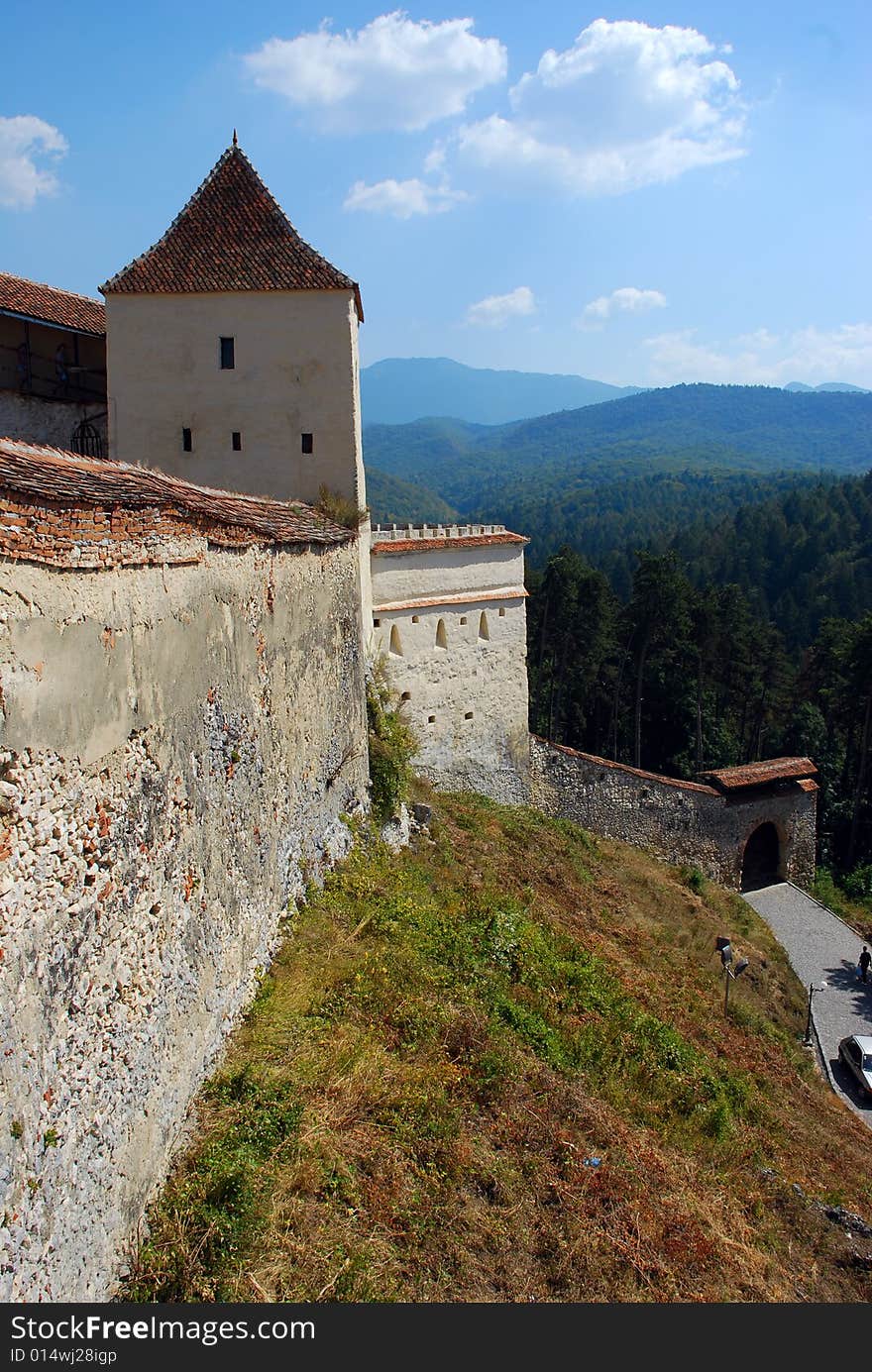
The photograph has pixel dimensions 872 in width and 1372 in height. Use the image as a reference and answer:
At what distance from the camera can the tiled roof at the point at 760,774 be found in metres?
28.0

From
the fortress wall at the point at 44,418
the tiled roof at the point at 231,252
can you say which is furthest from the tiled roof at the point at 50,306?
the tiled roof at the point at 231,252

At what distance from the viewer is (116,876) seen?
6105mm

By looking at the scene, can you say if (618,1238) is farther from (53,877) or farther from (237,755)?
(53,877)

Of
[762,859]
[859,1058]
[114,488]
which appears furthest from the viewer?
[762,859]

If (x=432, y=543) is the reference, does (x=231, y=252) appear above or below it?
above

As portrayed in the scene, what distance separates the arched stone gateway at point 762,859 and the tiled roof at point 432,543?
12.8 meters

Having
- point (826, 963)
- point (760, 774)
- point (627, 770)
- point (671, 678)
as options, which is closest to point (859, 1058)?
point (826, 963)

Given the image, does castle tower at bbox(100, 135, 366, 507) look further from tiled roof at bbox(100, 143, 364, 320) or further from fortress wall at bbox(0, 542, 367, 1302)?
fortress wall at bbox(0, 542, 367, 1302)

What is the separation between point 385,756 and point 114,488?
32.6 feet

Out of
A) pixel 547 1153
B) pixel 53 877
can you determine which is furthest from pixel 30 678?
pixel 547 1153

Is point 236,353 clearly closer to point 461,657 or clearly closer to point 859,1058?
point 461,657

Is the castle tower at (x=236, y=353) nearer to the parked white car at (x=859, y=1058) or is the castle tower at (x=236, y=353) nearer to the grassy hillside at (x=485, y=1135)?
the grassy hillside at (x=485, y=1135)

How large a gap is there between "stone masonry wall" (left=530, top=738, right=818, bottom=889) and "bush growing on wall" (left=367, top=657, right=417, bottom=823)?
9176 mm

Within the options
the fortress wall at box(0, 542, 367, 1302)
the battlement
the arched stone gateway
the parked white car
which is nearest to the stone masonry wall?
the arched stone gateway
